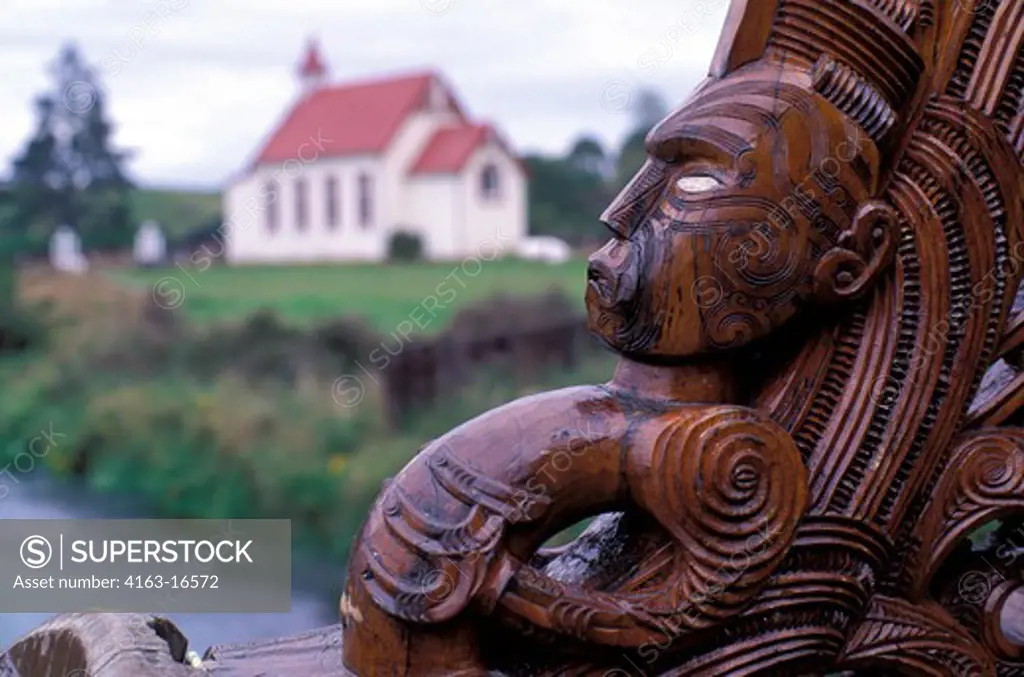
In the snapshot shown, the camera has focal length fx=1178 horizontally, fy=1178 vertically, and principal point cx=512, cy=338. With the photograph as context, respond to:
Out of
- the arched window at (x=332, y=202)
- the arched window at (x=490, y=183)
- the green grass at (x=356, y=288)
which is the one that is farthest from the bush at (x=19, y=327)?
the arched window at (x=332, y=202)

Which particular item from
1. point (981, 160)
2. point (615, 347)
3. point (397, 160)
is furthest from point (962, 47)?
point (397, 160)

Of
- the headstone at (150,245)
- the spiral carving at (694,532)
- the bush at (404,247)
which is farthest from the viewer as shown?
the bush at (404,247)

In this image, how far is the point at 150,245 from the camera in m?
16.6

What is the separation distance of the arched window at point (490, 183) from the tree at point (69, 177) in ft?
25.8

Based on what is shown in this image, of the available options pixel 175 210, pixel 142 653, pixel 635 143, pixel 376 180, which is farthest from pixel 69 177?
pixel 142 653

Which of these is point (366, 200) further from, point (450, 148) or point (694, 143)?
point (694, 143)

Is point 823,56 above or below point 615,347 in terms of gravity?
above

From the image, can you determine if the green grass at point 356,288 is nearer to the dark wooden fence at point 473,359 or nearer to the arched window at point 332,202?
the dark wooden fence at point 473,359

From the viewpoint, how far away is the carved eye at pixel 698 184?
113 centimetres

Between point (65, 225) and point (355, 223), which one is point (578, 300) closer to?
point (65, 225)

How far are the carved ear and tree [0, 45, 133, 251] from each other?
984cm

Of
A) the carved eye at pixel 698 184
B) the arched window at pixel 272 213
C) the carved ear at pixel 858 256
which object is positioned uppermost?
the carved eye at pixel 698 184

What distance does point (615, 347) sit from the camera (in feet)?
3.84

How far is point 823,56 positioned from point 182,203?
825 inches
